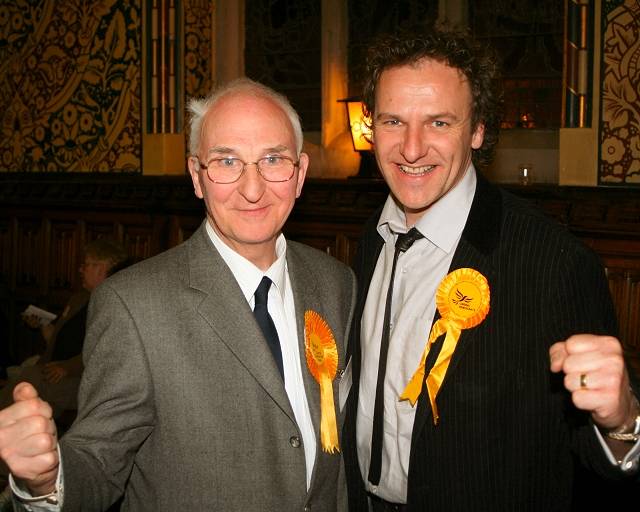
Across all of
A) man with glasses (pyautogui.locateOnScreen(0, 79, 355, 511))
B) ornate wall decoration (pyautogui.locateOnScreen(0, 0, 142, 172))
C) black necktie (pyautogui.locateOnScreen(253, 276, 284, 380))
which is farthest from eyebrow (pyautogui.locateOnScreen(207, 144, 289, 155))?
ornate wall decoration (pyautogui.locateOnScreen(0, 0, 142, 172))

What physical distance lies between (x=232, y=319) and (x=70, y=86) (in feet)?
16.3

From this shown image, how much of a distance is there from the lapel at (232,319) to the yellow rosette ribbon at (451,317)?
0.34 m

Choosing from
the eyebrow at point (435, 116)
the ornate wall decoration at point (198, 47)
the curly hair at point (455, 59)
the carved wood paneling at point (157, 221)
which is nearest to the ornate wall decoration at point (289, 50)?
the ornate wall decoration at point (198, 47)

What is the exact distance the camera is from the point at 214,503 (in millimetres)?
1644

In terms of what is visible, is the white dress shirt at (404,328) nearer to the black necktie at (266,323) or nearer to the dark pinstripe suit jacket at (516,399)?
the dark pinstripe suit jacket at (516,399)

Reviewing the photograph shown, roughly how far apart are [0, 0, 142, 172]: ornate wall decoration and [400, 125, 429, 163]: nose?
416 cm

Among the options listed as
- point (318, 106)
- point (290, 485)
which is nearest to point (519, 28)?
point (318, 106)

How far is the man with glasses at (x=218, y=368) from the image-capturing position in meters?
1.59

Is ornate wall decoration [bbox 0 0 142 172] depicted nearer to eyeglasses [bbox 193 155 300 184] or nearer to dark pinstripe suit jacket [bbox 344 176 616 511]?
eyeglasses [bbox 193 155 300 184]

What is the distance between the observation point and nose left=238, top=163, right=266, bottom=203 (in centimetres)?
175

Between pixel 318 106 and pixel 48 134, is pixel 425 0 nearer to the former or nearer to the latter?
Result: pixel 318 106

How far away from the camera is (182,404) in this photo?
1636mm

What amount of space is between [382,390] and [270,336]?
13.8 inches

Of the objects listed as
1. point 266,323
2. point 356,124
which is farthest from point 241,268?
point 356,124
